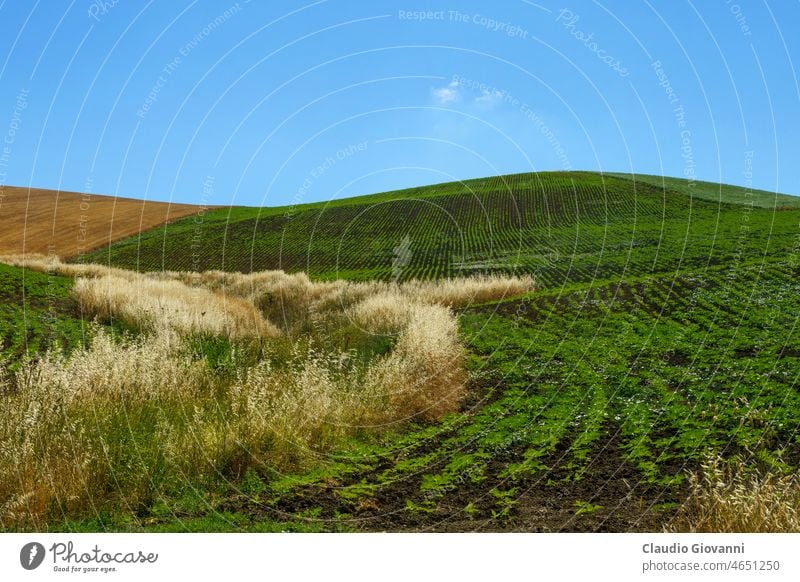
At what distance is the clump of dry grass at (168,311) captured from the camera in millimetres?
16672

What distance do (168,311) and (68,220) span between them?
61.6 metres

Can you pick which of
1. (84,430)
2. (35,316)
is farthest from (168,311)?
(84,430)

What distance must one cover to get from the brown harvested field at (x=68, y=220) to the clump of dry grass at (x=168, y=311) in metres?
32.2

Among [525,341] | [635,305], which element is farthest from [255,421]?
[635,305]

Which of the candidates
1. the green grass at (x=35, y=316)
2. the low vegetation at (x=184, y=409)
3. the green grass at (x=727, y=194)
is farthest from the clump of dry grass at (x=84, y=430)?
the green grass at (x=727, y=194)

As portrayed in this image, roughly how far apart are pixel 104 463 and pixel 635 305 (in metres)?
19.2

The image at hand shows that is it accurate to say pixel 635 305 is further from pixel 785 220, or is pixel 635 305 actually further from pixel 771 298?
pixel 785 220

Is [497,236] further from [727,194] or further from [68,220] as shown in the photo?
[68,220]

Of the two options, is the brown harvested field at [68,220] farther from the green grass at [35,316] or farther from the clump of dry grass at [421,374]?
the clump of dry grass at [421,374]

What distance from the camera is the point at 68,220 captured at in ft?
232

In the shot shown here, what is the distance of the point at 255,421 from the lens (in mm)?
8906

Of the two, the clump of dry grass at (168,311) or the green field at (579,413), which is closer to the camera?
the green field at (579,413)

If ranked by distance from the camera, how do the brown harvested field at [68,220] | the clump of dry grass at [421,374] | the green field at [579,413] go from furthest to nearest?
the brown harvested field at [68,220] < the clump of dry grass at [421,374] < the green field at [579,413]

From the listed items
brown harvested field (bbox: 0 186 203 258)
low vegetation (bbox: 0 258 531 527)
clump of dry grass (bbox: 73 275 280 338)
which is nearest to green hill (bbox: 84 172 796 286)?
brown harvested field (bbox: 0 186 203 258)
